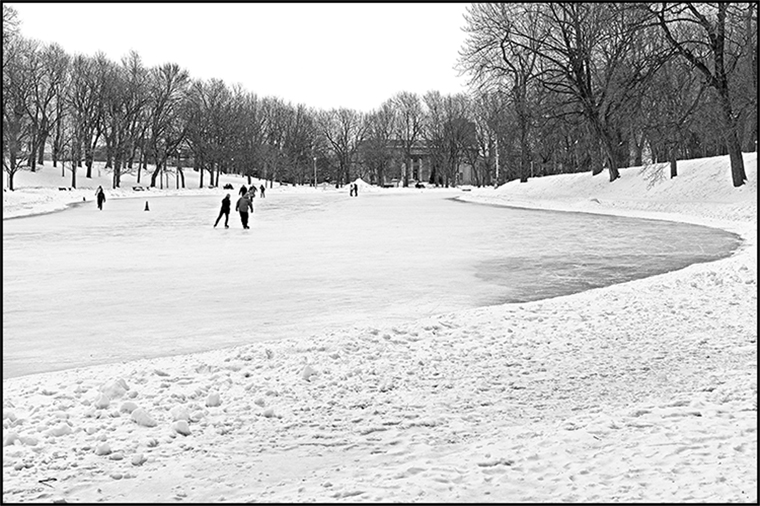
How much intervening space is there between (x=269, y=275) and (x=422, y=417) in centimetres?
897

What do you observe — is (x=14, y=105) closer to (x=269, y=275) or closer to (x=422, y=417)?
(x=269, y=275)

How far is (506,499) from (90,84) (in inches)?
3509

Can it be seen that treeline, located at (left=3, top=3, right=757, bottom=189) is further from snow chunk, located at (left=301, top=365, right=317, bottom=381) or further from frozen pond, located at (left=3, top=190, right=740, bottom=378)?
snow chunk, located at (left=301, top=365, right=317, bottom=381)

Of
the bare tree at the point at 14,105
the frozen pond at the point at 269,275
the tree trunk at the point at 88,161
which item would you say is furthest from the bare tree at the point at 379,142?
the frozen pond at the point at 269,275

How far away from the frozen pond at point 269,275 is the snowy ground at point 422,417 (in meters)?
1.53

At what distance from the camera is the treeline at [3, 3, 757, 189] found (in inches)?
1345

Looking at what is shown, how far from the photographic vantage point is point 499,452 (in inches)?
221

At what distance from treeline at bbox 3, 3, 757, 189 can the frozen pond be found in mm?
9591

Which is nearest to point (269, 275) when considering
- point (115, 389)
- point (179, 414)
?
point (115, 389)

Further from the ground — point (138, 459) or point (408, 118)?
point (408, 118)

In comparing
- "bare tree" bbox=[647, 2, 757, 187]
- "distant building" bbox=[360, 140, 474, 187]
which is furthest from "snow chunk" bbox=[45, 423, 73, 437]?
"distant building" bbox=[360, 140, 474, 187]

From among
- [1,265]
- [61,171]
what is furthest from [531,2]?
[61,171]

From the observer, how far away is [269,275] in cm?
1509

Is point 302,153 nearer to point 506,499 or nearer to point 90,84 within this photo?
point 90,84
